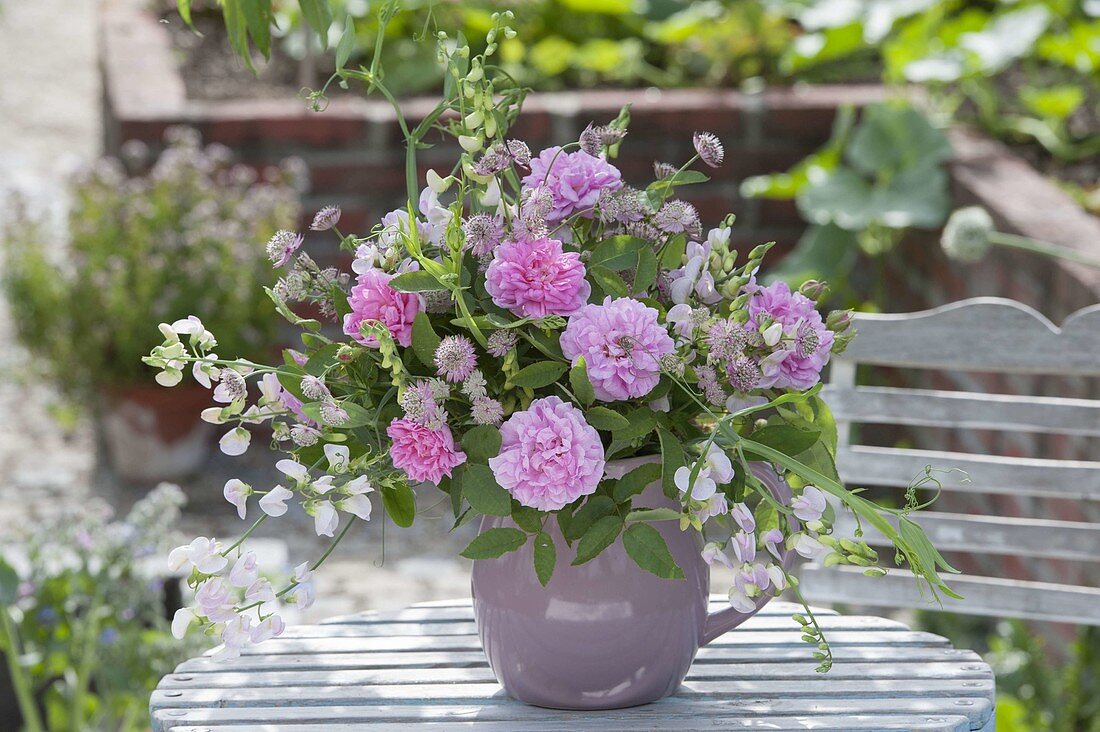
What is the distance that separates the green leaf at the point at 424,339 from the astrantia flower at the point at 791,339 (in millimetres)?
246

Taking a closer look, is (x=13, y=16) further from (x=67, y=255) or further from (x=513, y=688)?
(x=513, y=688)

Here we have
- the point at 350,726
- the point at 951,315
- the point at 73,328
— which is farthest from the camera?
the point at 73,328

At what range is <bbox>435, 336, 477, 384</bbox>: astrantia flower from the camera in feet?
3.58

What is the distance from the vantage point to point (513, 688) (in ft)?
4.22

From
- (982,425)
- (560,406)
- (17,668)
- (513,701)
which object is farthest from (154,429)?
(560,406)

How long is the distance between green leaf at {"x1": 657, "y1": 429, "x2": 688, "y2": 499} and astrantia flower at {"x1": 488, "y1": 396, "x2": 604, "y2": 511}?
64 mm

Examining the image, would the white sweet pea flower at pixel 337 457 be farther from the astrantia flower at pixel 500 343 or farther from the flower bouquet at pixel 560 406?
the astrantia flower at pixel 500 343

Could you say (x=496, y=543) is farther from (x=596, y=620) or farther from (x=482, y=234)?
(x=482, y=234)

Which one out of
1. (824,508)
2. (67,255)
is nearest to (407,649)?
(824,508)

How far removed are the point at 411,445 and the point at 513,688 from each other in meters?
0.28

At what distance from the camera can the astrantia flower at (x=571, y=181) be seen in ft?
3.87

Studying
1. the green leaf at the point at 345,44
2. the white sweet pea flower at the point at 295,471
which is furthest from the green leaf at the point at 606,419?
the green leaf at the point at 345,44

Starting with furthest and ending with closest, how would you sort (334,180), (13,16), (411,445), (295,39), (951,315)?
(13,16)
(295,39)
(334,180)
(951,315)
(411,445)

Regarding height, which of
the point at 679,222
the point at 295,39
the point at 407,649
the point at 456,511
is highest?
the point at 295,39
